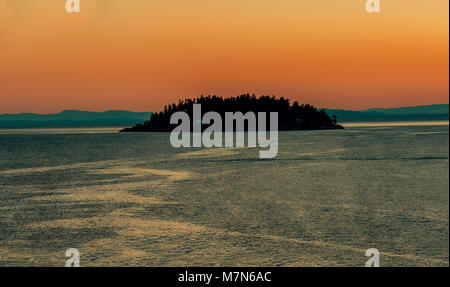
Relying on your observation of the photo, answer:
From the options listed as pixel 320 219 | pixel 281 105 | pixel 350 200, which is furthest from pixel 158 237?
pixel 281 105

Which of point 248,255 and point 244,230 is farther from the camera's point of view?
point 244,230

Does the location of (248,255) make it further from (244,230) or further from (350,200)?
A: (350,200)

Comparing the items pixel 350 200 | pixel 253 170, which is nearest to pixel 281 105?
pixel 253 170

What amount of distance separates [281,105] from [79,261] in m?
170

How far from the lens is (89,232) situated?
Answer: 11.8 m

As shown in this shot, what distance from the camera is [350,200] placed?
18500 mm
